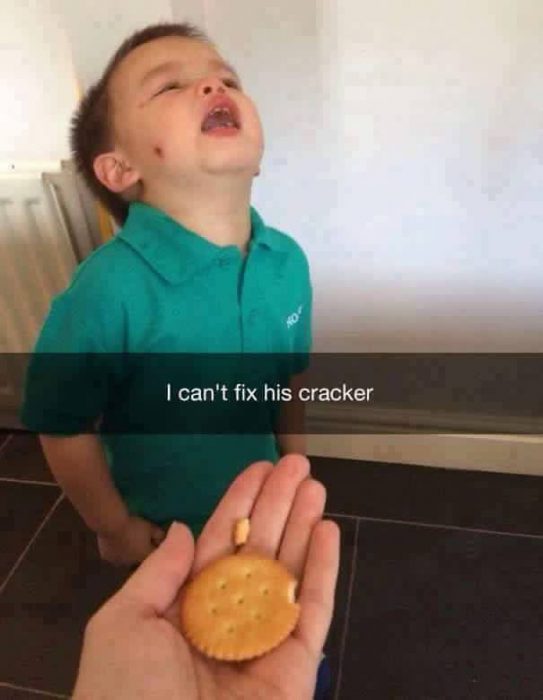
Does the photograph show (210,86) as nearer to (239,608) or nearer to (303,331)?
(303,331)

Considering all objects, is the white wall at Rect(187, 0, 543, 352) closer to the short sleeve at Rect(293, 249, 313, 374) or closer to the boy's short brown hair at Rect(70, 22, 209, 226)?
the boy's short brown hair at Rect(70, 22, 209, 226)

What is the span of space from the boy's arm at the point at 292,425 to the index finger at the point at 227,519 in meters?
0.27

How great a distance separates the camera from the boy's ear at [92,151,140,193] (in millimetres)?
773

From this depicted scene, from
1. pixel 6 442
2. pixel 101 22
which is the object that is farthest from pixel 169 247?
pixel 6 442

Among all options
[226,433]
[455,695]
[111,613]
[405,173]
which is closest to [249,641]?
[111,613]

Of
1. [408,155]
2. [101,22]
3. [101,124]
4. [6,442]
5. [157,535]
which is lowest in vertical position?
[6,442]

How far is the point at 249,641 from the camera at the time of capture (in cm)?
62

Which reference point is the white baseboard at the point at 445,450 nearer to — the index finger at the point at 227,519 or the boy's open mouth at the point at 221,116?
the index finger at the point at 227,519

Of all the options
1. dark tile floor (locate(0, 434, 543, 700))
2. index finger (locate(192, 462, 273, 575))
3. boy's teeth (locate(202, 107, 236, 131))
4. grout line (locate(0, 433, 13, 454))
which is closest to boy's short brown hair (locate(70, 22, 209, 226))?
boy's teeth (locate(202, 107, 236, 131))

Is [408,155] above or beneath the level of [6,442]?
above

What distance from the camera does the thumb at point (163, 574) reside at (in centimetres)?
63

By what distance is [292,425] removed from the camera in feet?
3.29

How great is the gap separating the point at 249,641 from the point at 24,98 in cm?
100

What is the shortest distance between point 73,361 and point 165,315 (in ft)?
0.36
